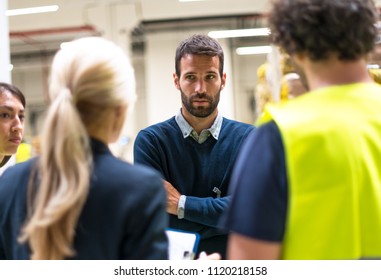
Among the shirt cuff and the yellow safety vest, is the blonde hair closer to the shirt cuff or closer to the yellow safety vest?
the yellow safety vest

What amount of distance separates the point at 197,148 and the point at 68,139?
82cm

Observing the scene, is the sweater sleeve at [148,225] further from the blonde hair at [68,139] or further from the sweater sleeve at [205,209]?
the sweater sleeve at [205,209]

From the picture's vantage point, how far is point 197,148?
1.59m

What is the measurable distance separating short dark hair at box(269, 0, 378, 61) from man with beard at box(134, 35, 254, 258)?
0.74 metres

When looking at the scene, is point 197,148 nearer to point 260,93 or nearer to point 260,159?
point 260,93

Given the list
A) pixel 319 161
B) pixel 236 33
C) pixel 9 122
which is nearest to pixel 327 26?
pixel 319 161

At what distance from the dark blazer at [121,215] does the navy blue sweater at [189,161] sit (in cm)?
67

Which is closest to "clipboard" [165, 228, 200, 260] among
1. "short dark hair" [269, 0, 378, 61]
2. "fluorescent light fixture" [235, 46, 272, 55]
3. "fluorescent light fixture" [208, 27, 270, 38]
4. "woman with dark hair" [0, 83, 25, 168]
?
"short dark hair" [269, 0, 378, 61]

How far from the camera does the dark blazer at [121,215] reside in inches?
31.6

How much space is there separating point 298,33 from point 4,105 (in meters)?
1.32

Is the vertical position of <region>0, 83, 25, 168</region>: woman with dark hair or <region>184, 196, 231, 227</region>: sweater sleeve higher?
<region>0, 83, 25, 168</region>: woman with dark hair

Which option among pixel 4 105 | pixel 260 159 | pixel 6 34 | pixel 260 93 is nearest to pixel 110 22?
pixel 6 34

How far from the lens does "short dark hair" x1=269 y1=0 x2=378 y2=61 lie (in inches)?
31.4

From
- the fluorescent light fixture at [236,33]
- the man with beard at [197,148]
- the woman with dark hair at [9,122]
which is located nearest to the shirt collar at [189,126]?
the man with beard at [197,148]
